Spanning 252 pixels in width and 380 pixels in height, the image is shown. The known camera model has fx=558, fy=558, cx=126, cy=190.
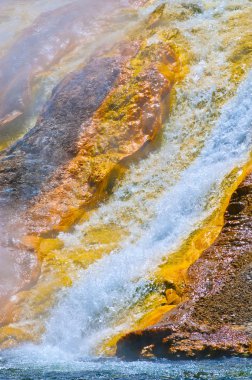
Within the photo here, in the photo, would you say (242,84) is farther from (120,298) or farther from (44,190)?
(120,298)

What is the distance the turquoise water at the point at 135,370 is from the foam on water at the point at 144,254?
97cm

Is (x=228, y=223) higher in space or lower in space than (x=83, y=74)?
lower

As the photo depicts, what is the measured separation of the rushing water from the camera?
239 inches

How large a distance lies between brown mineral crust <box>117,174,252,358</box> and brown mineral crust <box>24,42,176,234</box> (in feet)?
11.0

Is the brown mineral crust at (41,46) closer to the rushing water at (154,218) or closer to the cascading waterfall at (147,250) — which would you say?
the rushing water at (154,218)

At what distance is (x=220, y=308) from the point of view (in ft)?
20.8

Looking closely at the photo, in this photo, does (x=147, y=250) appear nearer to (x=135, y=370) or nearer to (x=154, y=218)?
(x=154, y=218)

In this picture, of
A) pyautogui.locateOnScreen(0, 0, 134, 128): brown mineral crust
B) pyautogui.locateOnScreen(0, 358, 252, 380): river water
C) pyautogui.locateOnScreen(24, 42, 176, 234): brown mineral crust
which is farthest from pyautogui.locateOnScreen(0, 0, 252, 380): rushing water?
pyautogui.locateOnScreen(0, 0, 134, 128): brown mineral crust

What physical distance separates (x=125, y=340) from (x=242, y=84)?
6744 millimetres

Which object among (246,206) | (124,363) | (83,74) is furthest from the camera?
(83,74)

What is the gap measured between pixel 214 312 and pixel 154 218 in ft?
10.9

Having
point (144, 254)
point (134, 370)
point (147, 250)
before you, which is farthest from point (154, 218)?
point (134, 370)

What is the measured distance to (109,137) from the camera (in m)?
11.0

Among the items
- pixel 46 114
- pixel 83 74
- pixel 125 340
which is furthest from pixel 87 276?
pixel 83 74
